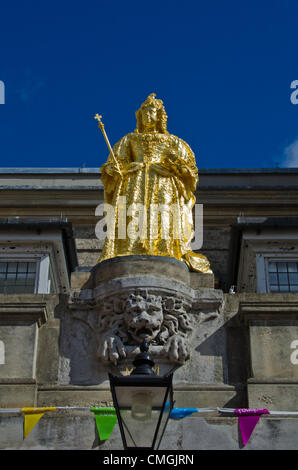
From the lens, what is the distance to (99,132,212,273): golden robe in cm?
1255

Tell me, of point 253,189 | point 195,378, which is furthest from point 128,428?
point 253,189

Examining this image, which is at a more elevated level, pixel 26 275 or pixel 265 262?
pixel 265 262

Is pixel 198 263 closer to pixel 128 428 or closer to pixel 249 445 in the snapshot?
pixel 249 445

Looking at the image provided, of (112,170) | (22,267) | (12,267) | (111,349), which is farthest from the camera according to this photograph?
(22,267)

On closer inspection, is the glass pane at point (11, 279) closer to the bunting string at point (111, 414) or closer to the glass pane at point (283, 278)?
the glass pane at point (283, 278)

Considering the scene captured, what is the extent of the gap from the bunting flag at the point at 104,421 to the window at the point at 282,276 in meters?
6.34

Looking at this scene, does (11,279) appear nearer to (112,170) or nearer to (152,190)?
(112,170)

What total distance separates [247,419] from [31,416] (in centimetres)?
267

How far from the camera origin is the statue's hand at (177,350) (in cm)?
1091

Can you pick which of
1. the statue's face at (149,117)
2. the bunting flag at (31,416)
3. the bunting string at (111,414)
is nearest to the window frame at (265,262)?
the statue's face at (149,117)

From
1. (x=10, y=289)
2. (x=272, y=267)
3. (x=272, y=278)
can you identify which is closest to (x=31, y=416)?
(x=10, y=289)

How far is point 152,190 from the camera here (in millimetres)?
13164

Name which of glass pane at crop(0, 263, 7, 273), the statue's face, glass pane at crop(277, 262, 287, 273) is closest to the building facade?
glass pane at crop(277, 262, 287, 273)

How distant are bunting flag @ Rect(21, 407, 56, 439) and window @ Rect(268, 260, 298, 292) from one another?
654 cm
